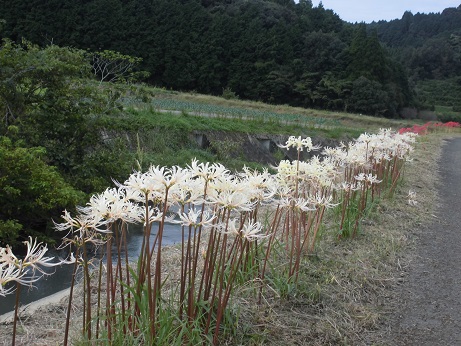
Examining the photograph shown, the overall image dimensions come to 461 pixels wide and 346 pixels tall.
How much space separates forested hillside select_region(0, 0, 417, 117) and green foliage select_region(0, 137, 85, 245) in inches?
1348

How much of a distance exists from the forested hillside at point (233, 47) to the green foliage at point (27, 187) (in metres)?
34.2

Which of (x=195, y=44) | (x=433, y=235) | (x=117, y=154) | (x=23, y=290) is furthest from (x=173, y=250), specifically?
(x=195, y=44)

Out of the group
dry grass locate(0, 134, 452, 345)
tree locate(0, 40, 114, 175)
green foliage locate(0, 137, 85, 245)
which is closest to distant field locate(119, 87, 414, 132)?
tree locate(0, 40, 114, 175)

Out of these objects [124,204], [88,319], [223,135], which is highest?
[124,204]

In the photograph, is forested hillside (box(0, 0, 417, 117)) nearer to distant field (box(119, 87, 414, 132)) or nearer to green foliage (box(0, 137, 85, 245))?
distant field (box(119, 87, 414, 132))

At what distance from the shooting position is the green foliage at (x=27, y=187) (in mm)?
6824

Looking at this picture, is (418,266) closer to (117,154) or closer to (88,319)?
(88,319)

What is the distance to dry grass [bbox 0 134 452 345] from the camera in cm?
341

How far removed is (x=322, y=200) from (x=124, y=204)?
5.93 ft

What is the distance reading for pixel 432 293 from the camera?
15.0 feet

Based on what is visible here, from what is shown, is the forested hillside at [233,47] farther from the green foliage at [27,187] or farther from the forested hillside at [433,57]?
the green foliage at [27,187]

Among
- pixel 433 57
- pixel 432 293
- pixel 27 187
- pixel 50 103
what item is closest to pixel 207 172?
pixel 432 293

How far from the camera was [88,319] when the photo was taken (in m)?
2.66

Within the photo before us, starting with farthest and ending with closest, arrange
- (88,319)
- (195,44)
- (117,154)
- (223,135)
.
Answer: (195,44), (223,135), (117,154), (88,319)
